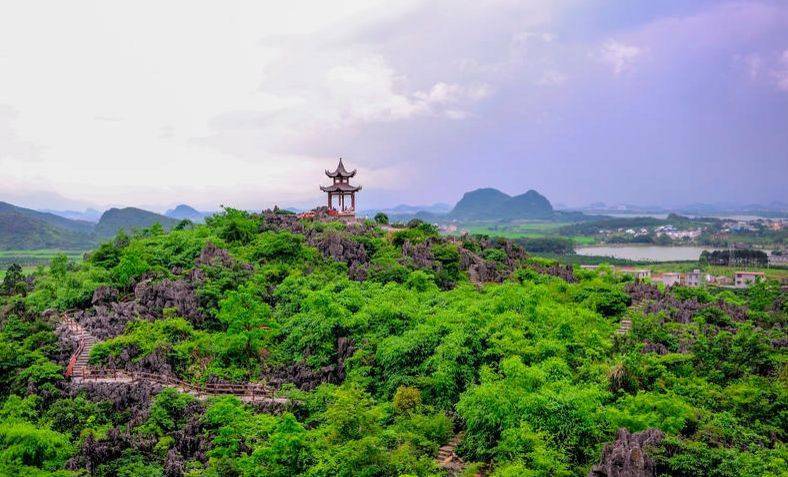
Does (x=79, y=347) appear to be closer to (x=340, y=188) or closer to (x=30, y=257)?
(x=340, y=188)

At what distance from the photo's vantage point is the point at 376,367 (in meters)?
22.8

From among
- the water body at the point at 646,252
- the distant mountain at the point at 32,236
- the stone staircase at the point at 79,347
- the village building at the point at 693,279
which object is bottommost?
the water body at the point at 646,252

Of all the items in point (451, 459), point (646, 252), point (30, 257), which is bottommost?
point (646, 252)

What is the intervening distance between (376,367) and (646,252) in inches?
4902

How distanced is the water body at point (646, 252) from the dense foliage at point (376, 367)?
9040cm

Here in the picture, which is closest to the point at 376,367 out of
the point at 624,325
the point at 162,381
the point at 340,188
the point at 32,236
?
the point at 162,381

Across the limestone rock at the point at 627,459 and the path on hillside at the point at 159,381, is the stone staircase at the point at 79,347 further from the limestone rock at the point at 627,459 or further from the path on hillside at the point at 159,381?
the limestone rock at the point at 627,459

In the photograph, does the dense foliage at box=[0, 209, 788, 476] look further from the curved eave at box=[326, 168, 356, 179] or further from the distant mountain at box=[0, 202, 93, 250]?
the distant mountain at box=[0, 202, 93, 250]

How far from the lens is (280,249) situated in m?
34.0

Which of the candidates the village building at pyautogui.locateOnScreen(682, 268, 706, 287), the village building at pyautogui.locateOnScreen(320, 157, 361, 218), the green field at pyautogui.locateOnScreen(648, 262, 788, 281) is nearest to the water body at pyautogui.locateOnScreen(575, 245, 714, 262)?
the green field at pyautogui.locateOnScreen(648, 262, 788, 281)

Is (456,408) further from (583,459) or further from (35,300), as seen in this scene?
(35,300)

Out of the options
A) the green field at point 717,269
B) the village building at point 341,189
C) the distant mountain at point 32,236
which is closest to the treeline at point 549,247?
the green field at point 717,269

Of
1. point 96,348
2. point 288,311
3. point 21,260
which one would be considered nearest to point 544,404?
point 288,311

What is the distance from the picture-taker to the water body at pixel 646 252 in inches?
4677
